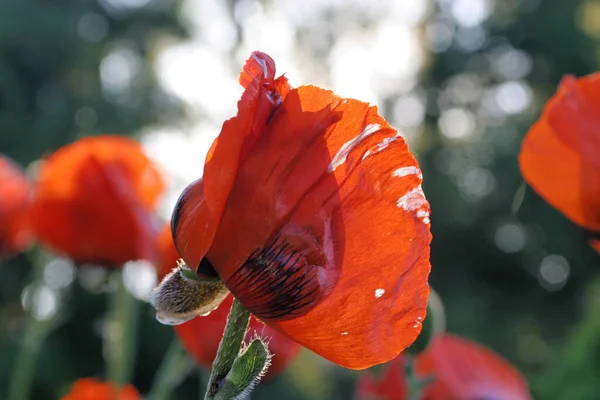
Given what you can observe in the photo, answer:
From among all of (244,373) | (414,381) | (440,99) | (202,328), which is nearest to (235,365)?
(244,373)

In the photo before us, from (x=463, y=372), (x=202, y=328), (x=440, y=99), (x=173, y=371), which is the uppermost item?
(x=202, y=328)

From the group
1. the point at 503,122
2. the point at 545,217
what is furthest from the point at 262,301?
the point at 503,122

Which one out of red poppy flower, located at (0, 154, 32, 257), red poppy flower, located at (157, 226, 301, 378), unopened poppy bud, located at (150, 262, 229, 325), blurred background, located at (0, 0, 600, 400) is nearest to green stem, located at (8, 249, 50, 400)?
red poppy flower, located at (0, 154, 32, 257)

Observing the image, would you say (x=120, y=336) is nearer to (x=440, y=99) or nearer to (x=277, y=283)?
(x=277, y=283)

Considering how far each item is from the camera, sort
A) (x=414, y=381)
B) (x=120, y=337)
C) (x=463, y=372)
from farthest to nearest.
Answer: (x=120, y=337) → (x=463, y=372) → (x=414, y=381)

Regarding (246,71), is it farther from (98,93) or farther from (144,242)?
(98,93)

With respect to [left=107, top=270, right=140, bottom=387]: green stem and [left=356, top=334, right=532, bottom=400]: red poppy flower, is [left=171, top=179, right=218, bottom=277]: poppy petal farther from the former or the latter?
[left=107, top=270, right=140, bottom=387]: green stem

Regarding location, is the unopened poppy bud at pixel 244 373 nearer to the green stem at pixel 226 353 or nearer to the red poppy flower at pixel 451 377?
the green stem at pixel 226 353
